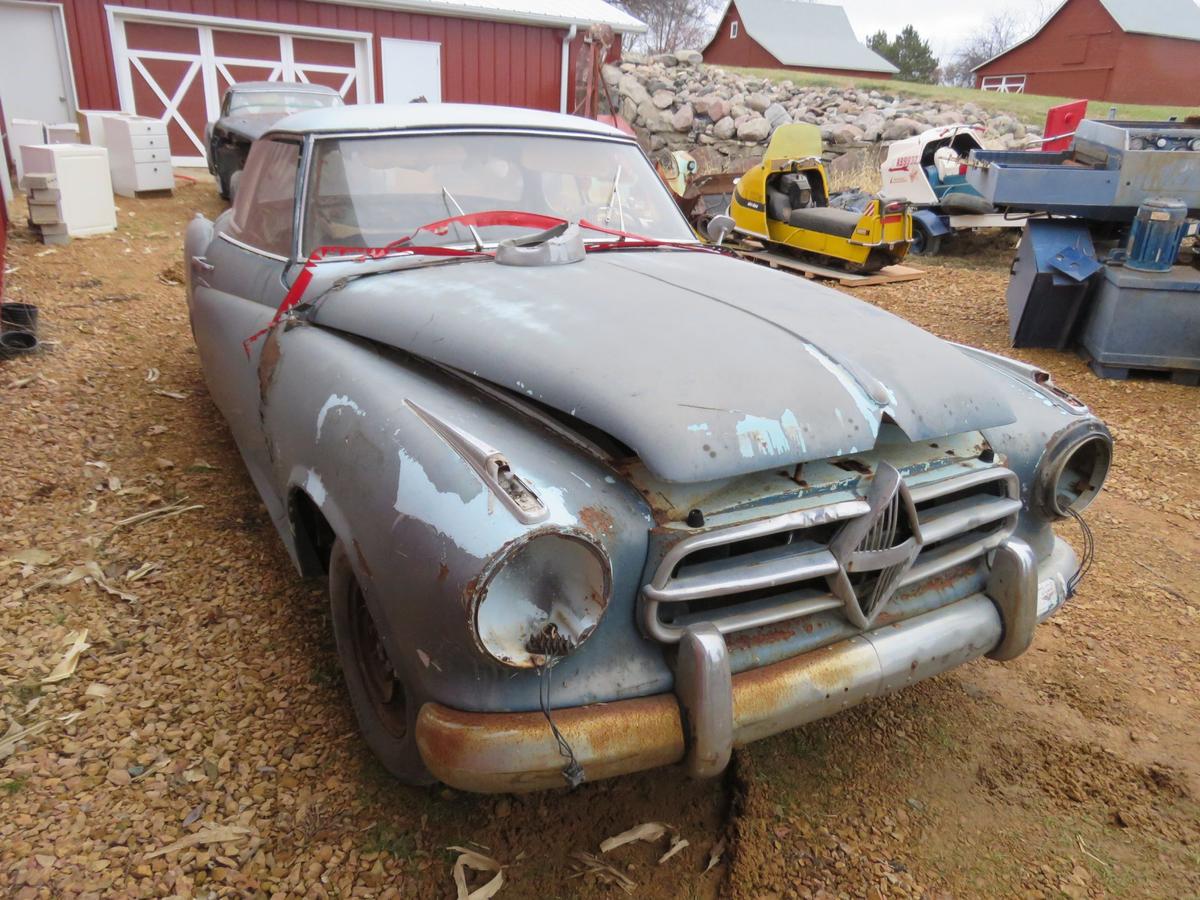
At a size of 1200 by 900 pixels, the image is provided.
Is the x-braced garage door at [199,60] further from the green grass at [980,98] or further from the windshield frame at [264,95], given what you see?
the green grass at [980,98]

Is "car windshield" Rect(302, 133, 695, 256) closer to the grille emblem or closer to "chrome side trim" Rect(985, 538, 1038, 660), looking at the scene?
the grille emblem

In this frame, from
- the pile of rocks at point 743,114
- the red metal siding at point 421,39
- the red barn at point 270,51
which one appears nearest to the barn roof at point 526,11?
the red barn at point 270,51

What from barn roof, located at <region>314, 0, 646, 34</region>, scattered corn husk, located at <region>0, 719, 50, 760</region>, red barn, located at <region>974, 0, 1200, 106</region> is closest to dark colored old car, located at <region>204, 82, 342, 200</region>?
barn roof, located at <region>314, 0, 646, 34</region>

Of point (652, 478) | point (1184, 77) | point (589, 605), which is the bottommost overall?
point (589, 605)

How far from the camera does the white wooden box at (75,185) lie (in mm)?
8016

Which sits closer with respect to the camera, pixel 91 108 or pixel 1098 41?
pixel 91 108

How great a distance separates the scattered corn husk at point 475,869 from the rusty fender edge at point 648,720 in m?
0.40

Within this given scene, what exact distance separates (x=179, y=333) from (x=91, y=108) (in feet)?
33.5

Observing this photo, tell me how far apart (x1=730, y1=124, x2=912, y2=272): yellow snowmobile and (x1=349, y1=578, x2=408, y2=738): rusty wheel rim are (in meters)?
7.93

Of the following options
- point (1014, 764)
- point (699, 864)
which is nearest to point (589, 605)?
point (699, 864)

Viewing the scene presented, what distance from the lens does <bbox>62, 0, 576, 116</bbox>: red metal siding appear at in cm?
1341

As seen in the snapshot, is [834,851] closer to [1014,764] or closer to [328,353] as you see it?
[1014,764]

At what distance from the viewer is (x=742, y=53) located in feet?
128

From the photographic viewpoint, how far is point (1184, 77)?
2875 cm
